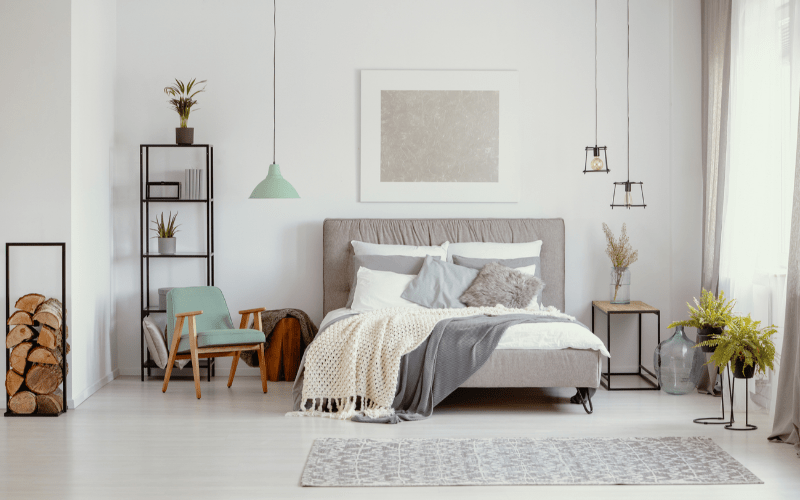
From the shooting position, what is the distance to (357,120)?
19.7ft

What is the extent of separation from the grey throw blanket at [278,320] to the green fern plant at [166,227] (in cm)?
100

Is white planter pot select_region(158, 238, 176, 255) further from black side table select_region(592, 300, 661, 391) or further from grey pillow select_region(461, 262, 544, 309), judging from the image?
black side table select_region(592, 300, 661, 391)

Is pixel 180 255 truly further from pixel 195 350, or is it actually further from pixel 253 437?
pixel 253 437

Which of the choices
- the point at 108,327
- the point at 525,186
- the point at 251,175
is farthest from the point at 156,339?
the point at 525,186

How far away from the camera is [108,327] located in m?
5.72

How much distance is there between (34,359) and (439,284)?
279 centimetres

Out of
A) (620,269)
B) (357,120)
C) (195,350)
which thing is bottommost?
(195,350)

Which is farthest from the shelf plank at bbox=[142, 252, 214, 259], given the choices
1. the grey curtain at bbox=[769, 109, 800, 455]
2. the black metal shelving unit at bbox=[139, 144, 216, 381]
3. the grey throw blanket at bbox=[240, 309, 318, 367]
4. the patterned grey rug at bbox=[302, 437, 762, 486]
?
the grey curtain at bbox=[769, 109, 800, 455]

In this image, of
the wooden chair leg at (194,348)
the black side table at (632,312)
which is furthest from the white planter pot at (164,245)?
the black side table at (632,312)

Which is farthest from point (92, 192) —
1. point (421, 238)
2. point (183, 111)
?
point (421, 238)

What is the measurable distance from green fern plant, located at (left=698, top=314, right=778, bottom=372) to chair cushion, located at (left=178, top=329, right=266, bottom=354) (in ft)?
9.97

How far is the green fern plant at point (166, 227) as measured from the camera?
227 inches

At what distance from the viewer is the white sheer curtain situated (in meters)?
4.31

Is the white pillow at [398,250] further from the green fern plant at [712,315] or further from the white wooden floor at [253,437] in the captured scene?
the green fern plant at [712,315]
